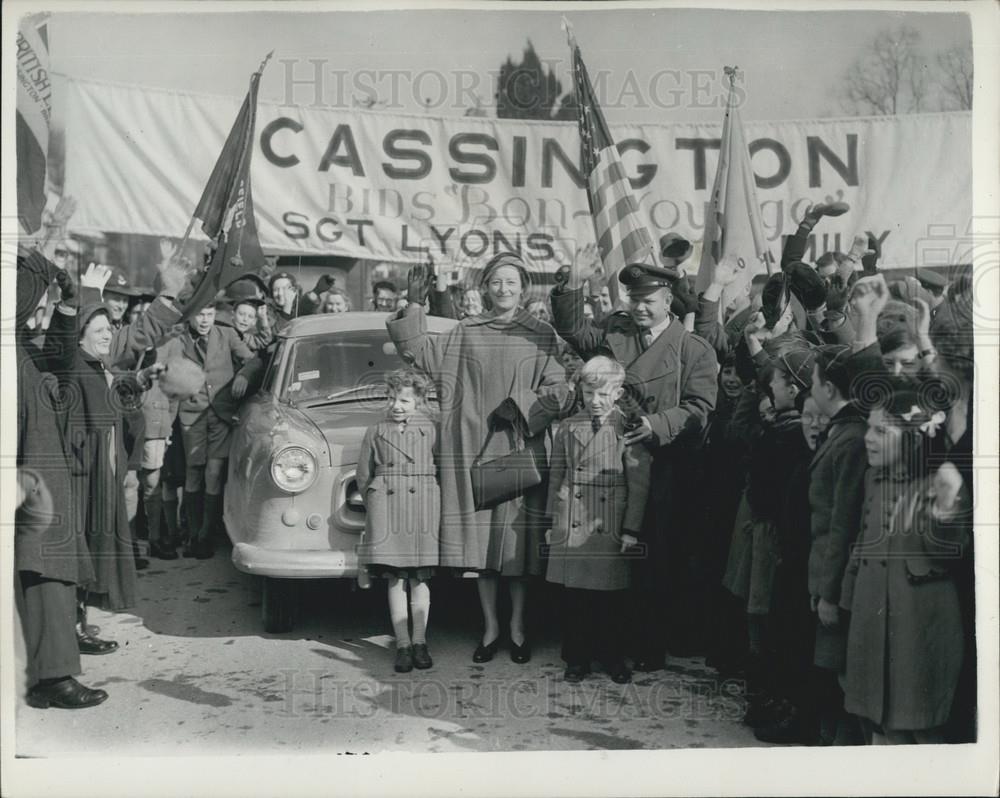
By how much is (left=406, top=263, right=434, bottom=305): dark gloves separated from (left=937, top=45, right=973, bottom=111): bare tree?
7.70 ft

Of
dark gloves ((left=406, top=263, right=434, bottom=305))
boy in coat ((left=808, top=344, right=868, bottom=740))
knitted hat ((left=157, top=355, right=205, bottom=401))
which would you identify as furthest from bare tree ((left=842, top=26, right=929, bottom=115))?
knitted hat ((left=157, top=355, right=205, bottom=401))

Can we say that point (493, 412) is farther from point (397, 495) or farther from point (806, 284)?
point (806, 284)

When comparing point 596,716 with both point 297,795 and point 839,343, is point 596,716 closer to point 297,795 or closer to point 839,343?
point 297,795

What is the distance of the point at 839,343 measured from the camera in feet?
15.7

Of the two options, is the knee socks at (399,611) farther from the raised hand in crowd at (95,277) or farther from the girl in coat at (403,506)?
the raised hand in crowd at (95,277)

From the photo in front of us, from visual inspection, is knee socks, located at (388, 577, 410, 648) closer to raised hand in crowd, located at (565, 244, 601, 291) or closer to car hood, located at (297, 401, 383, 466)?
car hood, located at (297, 401, 383, 466)

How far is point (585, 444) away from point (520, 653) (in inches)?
38.3

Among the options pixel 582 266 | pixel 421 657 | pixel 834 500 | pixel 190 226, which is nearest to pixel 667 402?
pixel 582 266

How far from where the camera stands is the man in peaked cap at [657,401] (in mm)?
4660

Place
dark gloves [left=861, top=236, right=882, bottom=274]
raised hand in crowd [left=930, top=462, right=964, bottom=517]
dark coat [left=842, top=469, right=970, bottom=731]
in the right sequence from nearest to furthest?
dark coat [left=842, top=469, right=970, bottom=731], raised hand in crowd [left=930, top=462, right=964, bottom=517], dark gloves [left=861, top=236, right=882, bottom=274]

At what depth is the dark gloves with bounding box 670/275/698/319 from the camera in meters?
5.02

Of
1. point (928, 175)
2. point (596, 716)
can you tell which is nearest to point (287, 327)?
point (596, 716)

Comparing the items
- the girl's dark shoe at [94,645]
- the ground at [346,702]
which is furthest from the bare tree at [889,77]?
the girl's dark shoe at [94,645]

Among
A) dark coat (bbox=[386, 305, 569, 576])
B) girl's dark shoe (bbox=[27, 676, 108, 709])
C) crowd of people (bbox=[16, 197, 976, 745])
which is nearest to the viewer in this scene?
crowd of people (bbox=[16, 197, 976, 745])
